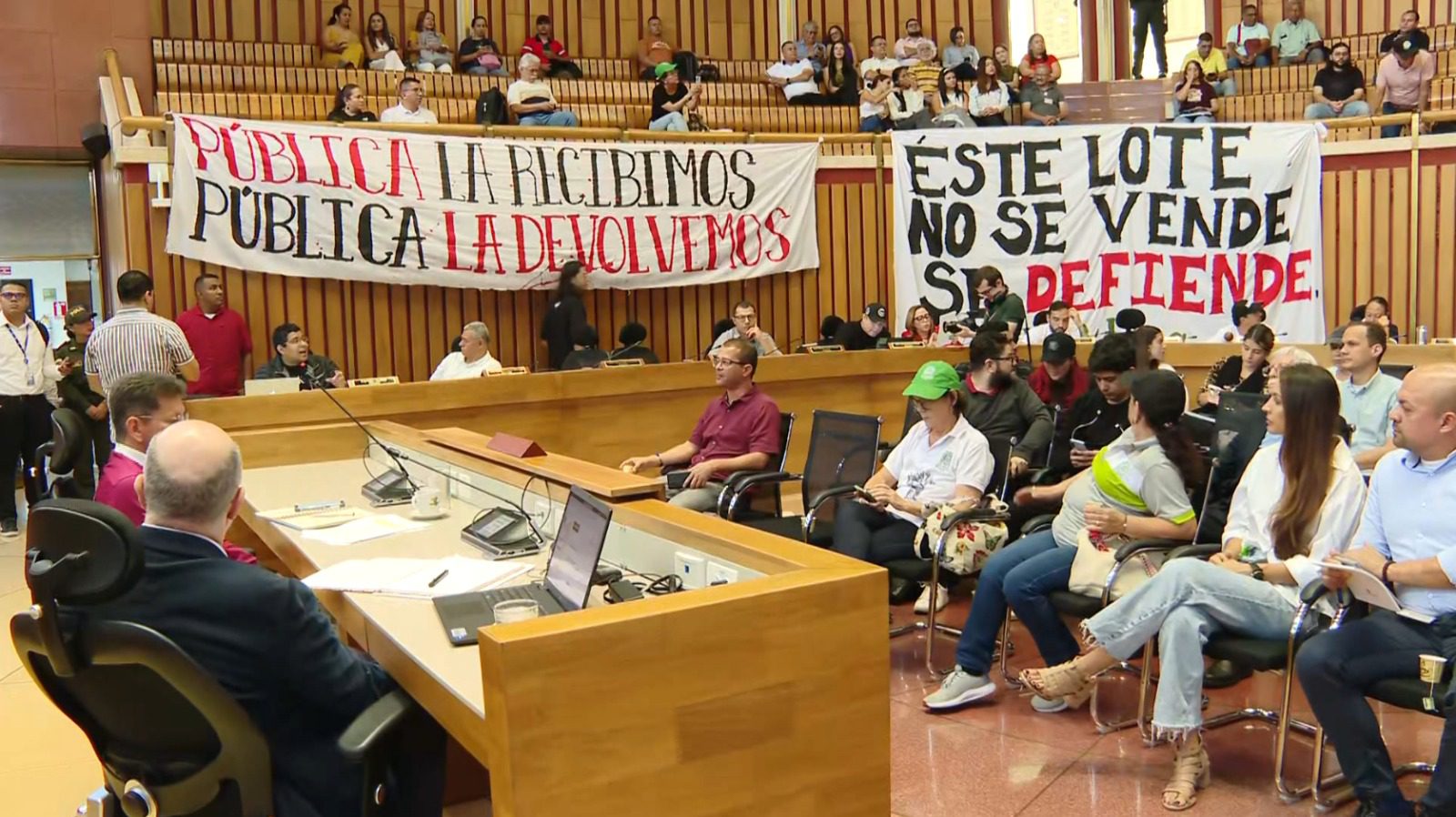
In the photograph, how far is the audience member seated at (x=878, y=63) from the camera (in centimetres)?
1205

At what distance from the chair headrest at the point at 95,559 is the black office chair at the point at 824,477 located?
307 centimetres

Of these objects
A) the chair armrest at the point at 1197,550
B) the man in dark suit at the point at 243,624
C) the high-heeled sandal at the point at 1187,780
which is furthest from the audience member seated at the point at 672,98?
the man in dark suit at the point at 243,624

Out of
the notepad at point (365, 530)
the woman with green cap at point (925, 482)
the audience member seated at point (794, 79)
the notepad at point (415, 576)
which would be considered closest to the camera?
the notepad at point (415, 576)

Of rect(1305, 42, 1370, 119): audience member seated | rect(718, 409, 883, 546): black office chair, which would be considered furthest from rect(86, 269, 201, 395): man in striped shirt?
rect(1305, 42, 1370, 119): audience member seated

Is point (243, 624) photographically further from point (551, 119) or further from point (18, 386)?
point (551, 119)

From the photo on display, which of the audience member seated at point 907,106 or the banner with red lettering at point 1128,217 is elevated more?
the audience member seated at point 907,106

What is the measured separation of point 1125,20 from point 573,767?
14.0 m

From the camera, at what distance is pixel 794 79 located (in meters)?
11.9

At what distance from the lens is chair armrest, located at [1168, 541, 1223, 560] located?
12.2 feet

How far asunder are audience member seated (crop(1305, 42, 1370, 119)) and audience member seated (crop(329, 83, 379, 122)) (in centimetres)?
822

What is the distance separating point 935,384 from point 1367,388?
2.01 metres

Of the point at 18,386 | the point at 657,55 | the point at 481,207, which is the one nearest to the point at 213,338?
the point at 18,386

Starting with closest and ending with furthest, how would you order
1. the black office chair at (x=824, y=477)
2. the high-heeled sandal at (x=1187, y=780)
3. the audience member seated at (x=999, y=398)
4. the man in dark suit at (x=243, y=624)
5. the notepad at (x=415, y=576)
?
the man in dark suit at (x=243, y=624) → the notepad at (x=415, y=576) → the high-heeled sandal at (x=1187, y=780) → the black office chair at (x=824, y=477) → the audience member seated at (x=999, y=398)

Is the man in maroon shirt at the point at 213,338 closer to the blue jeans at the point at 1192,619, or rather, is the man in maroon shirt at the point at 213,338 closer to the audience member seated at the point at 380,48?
the audience member seated at the point at 380,48
